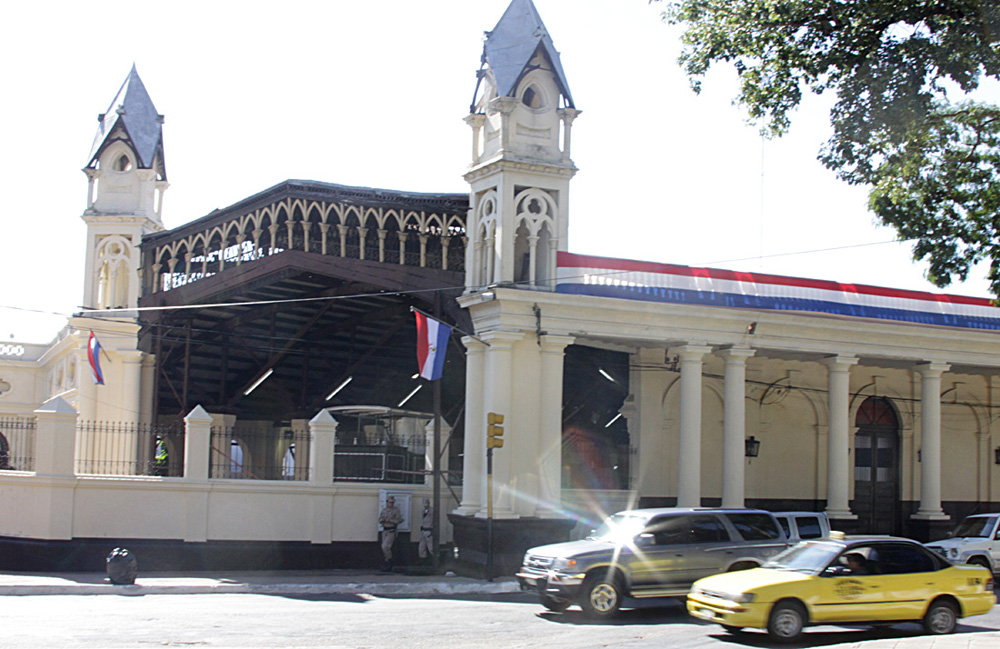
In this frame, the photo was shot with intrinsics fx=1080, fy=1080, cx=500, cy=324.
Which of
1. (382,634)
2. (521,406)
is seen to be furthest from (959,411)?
(382,634)

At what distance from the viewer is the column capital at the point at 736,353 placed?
24688mm

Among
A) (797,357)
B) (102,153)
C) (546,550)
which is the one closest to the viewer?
(546,550)

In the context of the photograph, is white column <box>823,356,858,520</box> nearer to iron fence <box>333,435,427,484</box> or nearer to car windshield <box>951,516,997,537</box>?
car windshield <box>951,516,997,537</box>

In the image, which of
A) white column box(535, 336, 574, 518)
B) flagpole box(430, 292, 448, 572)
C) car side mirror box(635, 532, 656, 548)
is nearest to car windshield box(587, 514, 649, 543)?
car side mirror box(635, 532, 656, 548)

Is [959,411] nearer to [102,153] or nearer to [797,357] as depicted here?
[797,357]

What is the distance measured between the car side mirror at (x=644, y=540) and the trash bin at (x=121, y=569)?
9.15 metres

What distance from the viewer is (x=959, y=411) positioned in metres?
31.4

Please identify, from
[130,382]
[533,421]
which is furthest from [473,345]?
[130,382]

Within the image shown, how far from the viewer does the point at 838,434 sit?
85.3ft

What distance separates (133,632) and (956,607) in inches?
421

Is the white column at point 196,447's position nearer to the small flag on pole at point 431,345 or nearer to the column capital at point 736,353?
the small flag on pole at point 431,345

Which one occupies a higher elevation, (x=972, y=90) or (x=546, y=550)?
(x=972, y=90)

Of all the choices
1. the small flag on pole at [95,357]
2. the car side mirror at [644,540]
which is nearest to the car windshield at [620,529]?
the car side mirror at [644,540]

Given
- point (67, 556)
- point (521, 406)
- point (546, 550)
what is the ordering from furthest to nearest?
1. point (521, 406)
2. point (67, 556)
3. point (546, 550)
